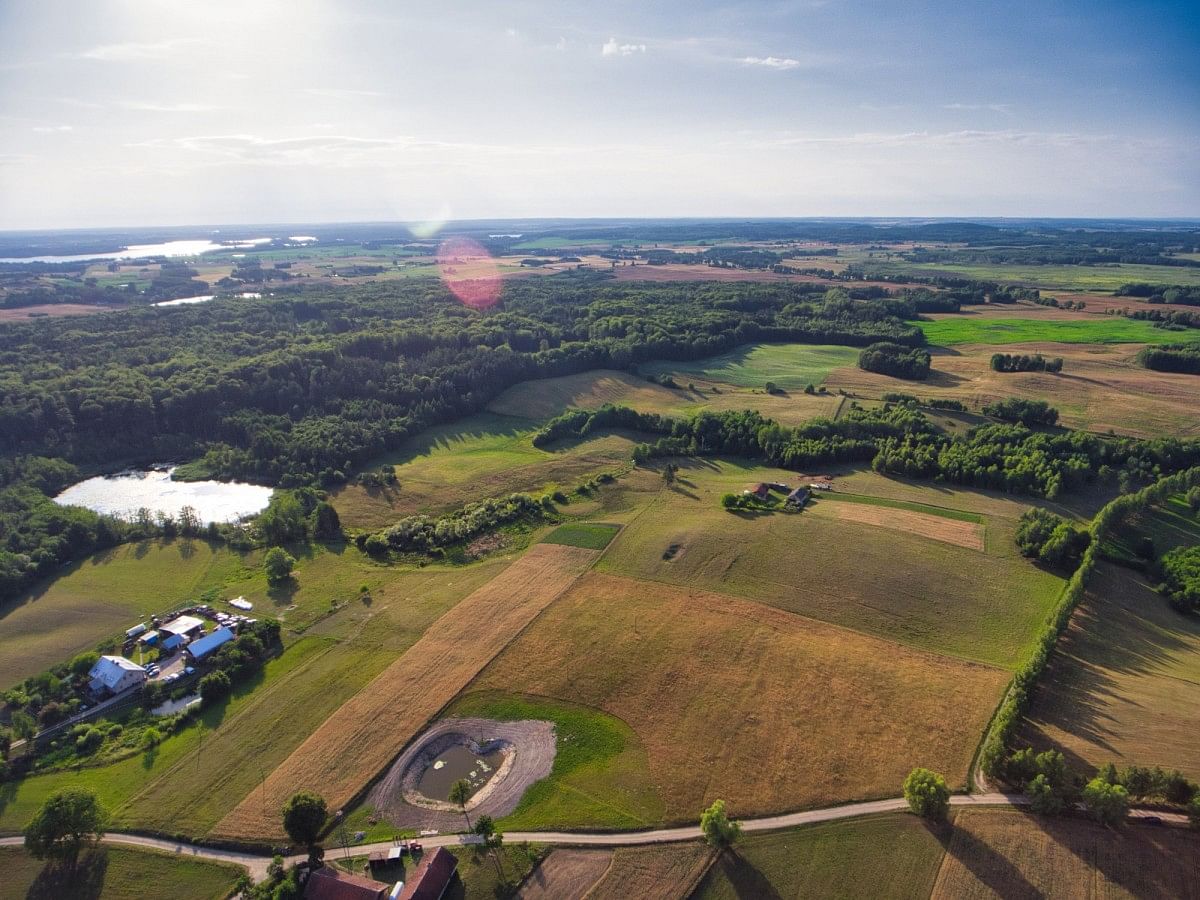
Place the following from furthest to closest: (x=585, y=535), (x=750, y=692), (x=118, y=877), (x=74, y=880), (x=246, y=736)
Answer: (x=585, y=535) < (x=750, y=692) < (x=246, y=736) < (x=118, y=877) < (x=74, y=880)

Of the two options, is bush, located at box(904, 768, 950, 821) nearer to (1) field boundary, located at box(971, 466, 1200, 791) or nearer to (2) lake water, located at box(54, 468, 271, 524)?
(1) field boundary, located at box(971, 466, 1200, 791)

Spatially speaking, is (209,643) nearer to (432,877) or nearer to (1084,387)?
(432,877)

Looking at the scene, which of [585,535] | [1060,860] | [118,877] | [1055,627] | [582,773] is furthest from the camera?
[585,535]

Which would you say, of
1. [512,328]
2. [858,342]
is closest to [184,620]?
[512,328]

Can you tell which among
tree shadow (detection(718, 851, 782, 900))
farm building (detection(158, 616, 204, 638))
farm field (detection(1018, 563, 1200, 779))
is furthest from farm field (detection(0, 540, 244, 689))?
farm field (detection(1018, 563, 1200, 779))

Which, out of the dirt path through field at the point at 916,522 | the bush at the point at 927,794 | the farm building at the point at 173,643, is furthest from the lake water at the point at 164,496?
the bush at the point at 927,794

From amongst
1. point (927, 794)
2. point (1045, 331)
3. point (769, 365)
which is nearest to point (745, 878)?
point (927, 794)
